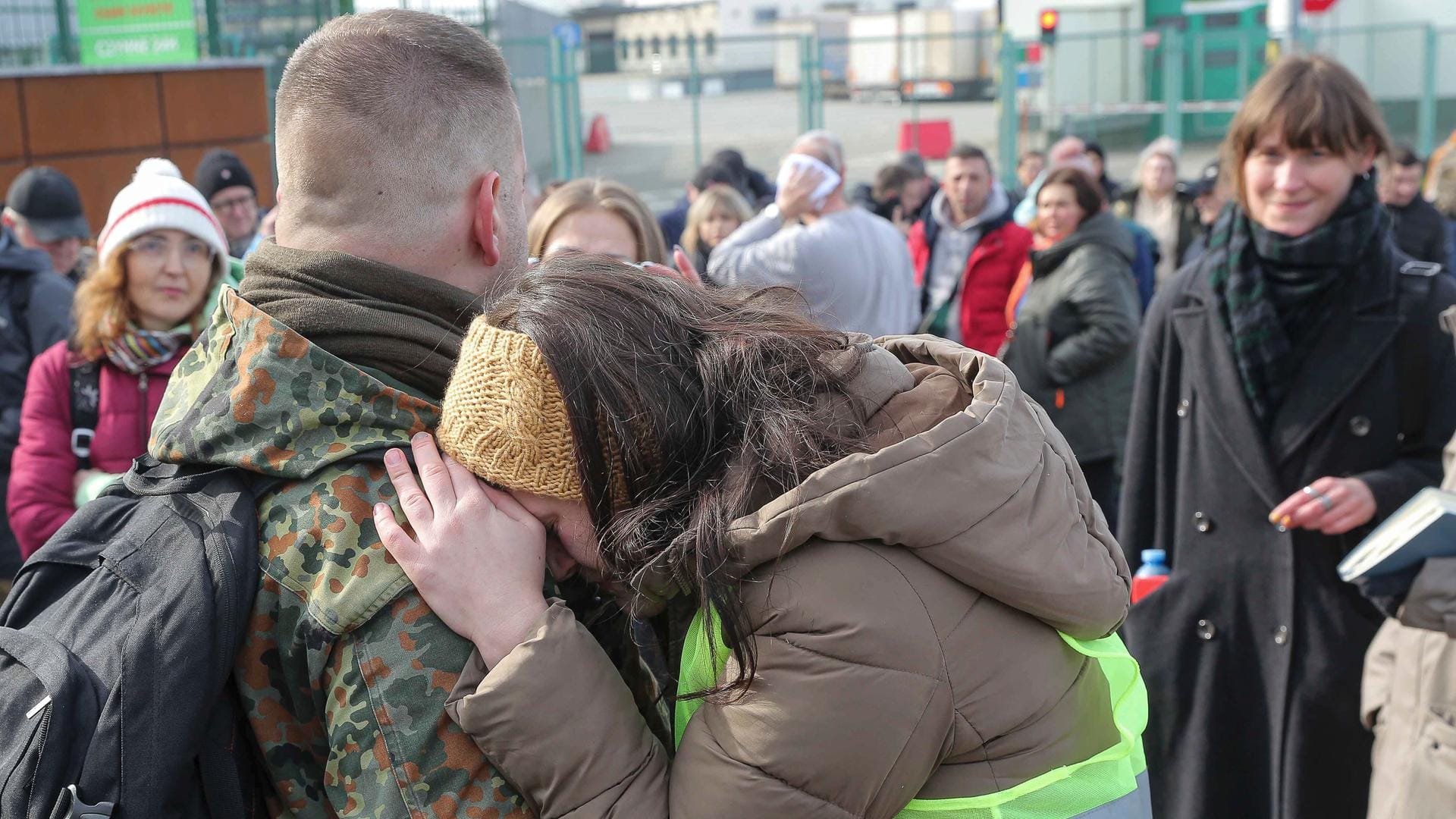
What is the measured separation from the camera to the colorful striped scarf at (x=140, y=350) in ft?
12.1

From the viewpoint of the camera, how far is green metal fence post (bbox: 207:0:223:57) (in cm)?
1000

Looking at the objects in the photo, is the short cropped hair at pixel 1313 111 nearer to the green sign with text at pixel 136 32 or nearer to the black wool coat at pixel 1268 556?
the black wool coat at pixel 1268 556

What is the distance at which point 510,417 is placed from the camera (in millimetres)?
1443

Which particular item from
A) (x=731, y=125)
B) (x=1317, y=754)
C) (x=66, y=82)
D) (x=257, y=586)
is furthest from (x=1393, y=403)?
(x=731, y=125)

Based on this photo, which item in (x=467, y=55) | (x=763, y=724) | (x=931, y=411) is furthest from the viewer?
(x=467, y=55)

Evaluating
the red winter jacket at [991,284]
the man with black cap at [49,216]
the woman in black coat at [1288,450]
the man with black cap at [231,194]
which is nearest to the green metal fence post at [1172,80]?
the red winter jacket at [991,284]

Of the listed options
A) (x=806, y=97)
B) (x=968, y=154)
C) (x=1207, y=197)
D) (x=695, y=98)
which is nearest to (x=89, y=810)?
(x=968, y=154)

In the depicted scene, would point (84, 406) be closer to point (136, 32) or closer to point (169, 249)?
point (169, 249)

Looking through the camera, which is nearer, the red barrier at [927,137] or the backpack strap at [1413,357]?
the backpack strap at [1413,357]

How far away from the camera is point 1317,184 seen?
10.6 feet

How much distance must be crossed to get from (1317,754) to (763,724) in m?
2.34

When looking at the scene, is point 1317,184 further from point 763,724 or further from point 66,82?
point 66,82

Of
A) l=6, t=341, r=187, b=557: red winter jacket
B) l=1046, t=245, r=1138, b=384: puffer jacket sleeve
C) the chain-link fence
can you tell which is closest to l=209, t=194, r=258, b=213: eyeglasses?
l=6, t=341, r=187, b=557: red winter jacket

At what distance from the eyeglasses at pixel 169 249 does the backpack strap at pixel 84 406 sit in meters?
0.37
